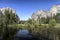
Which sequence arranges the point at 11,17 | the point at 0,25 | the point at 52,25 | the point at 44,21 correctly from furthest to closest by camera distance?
the point at 44,21 < the point at 11,17 < the point at 52,25 < the point at 0,25

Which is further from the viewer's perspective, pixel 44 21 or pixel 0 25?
pixel 44 21

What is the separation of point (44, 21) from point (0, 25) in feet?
122

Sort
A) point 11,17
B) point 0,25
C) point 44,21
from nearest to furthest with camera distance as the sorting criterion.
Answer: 1. point 0,25
2. point 11,17
3. point 44,21

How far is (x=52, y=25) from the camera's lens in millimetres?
56469

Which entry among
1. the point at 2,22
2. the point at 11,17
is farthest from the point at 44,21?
the point at 2,22

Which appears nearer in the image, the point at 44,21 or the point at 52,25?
the point at 52,25

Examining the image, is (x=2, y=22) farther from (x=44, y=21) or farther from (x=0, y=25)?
(x=44, y=21)

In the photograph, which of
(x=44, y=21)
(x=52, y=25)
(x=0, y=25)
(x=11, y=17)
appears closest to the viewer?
(x=0, y=25)

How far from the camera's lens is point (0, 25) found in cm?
4906

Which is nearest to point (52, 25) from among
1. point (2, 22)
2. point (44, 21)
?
point (2, 22)

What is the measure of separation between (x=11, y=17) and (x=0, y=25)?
1917 centimetres

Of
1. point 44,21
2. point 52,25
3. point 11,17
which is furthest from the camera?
point 44,21

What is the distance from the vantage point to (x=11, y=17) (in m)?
67.9

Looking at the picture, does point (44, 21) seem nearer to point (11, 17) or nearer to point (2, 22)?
point (11, 17)
